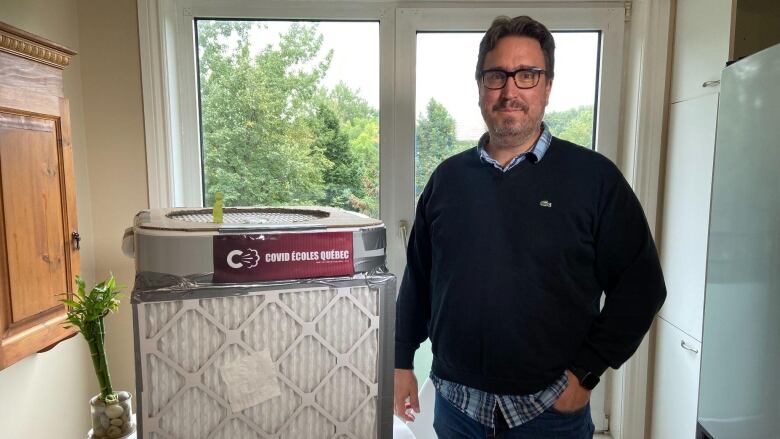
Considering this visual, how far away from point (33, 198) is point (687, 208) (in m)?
1.97

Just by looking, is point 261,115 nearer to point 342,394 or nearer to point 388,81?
point 388,81

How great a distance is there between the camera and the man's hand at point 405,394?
1.16m

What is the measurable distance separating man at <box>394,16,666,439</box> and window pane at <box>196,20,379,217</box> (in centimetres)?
90

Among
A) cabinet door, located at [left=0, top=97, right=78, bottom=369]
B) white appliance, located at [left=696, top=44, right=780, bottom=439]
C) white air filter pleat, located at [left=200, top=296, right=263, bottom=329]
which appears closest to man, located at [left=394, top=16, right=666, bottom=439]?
white appliance, located at [left=696, top=44, right=780, bottom=439]

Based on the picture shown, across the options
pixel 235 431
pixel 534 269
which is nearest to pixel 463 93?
pixel 534 269

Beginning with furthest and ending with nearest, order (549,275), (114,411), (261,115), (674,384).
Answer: (261,115) → (674,384) → (114,411) → (549,275)

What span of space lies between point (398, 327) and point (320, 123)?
981 mm

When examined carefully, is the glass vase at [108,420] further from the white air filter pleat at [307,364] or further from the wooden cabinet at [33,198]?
the white air filter pleat at [307,364]

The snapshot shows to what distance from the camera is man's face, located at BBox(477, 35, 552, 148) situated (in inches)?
39.1

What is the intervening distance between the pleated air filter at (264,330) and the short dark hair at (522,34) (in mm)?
555

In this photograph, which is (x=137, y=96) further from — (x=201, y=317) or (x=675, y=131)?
(x=675, y=131)

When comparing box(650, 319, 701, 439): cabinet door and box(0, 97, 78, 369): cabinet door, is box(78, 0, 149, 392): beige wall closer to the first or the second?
box(0, 97, 78, 369): cabinet door

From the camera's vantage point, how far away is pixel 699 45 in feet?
5.08

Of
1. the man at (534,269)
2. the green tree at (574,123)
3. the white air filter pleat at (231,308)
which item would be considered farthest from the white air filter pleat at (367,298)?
the green tree at (574,123)
